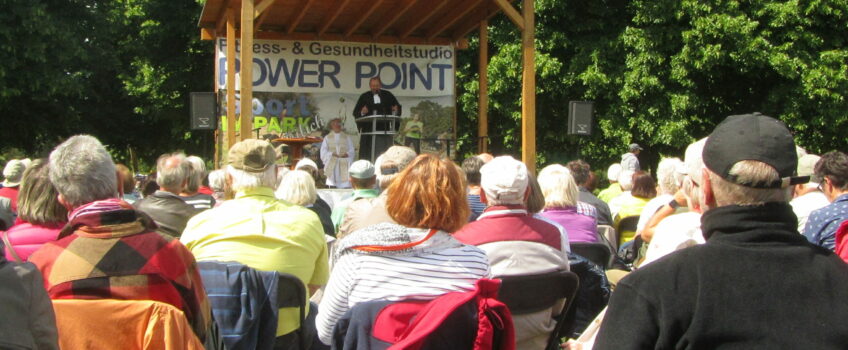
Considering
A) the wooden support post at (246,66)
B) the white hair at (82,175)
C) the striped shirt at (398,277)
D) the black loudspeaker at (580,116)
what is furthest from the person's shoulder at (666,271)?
the black loudspeaker at (580,116)

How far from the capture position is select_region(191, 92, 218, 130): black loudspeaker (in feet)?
37.6

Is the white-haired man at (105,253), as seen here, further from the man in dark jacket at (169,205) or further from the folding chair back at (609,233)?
the folding chair back at (609,233)

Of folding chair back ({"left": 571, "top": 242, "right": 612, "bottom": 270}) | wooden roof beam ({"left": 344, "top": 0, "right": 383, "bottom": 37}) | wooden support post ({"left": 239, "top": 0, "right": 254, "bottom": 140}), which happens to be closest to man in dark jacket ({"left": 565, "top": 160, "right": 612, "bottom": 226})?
folding chair back ({"left": 571, "top": 242, "right": 612, "bottom": 270})

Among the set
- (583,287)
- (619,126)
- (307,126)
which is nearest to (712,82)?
(619,126)

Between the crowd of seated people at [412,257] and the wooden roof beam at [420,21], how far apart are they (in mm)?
6528

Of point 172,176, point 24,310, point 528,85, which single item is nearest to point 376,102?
point 528,85

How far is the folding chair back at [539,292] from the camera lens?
10.7 ft

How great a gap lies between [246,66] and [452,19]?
3807 millimetres

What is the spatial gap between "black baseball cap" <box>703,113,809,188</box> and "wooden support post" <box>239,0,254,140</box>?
773 centimetres

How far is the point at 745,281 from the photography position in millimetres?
1730

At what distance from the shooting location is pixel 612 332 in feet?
5.81

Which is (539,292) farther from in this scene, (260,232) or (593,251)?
(593,251)

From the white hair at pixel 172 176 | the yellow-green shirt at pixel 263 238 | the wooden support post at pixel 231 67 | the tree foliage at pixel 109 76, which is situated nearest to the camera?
the yellow-green shirt at pixel 263 238

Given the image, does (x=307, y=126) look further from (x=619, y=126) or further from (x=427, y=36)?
(x=619, y=126)
